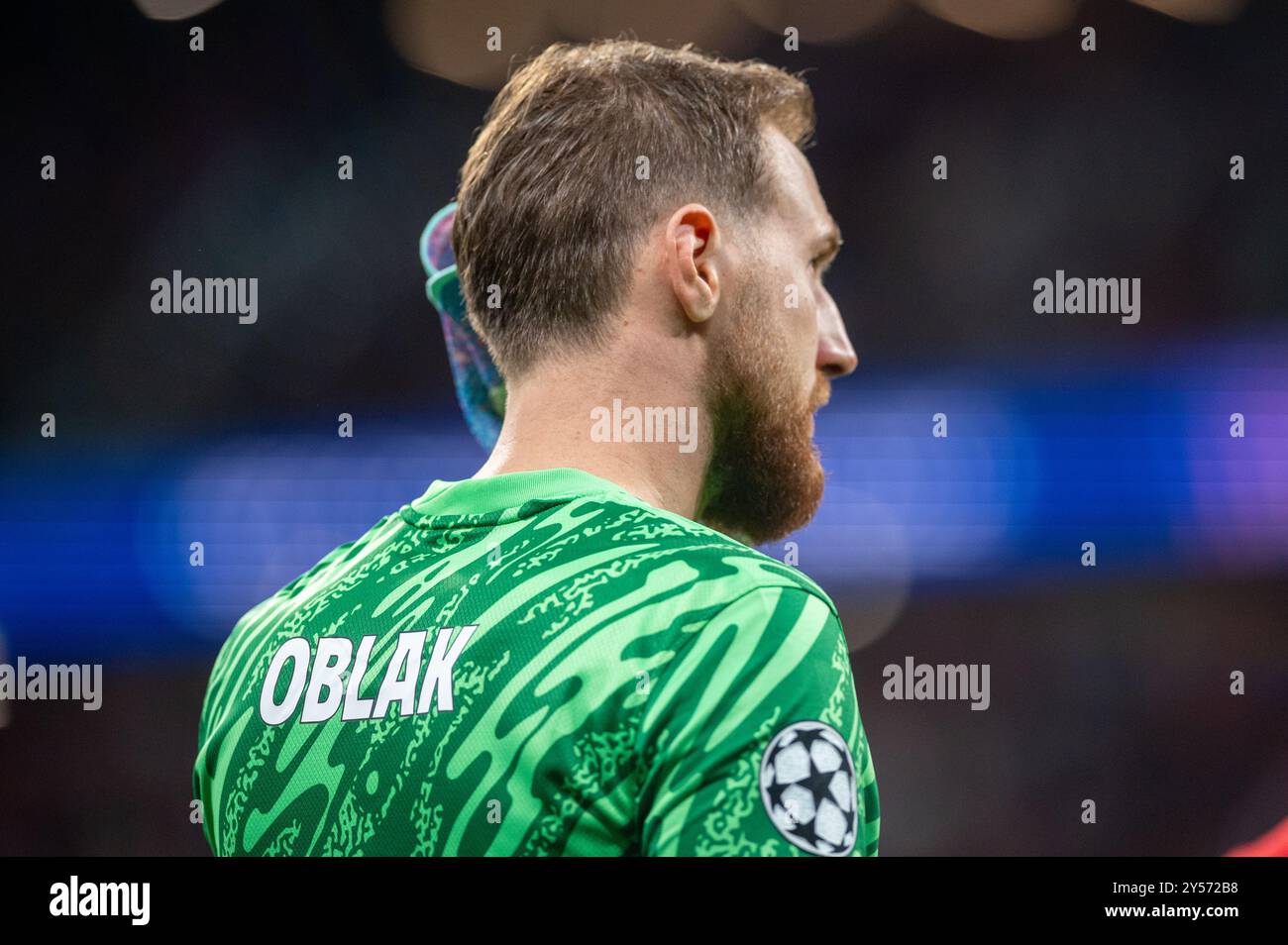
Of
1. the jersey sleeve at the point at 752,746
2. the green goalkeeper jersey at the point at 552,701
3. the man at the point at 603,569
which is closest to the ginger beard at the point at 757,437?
the man at the point at 603,569

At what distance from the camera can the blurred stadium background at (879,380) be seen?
342cm

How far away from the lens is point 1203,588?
3.78 m

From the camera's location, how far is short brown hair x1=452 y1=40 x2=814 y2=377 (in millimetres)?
1379

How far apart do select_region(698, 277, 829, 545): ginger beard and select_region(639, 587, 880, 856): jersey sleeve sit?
19.2 inches

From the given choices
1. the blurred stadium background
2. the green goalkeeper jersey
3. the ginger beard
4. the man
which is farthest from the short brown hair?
the blurred stadium background

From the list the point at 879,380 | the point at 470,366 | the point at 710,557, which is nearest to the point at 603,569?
the point at 710,557

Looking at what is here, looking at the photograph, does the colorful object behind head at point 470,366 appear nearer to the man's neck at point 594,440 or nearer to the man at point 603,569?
the man at point 603,569

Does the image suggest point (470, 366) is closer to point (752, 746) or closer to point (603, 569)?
point (603, 569)

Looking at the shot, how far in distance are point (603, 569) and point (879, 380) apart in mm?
2817

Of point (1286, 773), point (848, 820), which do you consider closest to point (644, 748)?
point (848, 820)

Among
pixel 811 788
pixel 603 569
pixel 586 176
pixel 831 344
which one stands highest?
pixel 586 176

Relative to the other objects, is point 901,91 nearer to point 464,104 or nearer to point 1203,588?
point 464,104

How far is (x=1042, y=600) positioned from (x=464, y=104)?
260 centimetres

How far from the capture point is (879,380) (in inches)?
Answer: 146
